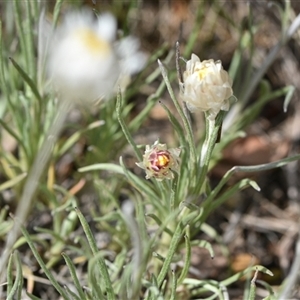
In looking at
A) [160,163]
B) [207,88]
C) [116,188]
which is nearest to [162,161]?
[160,163]

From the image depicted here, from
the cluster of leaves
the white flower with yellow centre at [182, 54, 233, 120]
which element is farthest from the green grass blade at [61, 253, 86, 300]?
the white flower with yellow centre at [182, 54, 233, 120]

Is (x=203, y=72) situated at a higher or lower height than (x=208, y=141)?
higher

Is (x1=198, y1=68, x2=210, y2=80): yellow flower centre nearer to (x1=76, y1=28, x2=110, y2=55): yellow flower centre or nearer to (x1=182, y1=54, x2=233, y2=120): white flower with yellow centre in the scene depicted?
(x1=182, y1=54, x2=233, y2=120): white flower with yellow centre

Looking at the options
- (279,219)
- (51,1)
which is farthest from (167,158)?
(51,1)

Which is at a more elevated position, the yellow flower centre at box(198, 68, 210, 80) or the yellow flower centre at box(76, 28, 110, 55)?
the yellow flower centre at box(76, 28, 110, 55)

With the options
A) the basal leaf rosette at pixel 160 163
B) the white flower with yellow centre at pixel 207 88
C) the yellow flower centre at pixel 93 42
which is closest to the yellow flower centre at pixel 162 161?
the basal leaf rosette at pixel 160 163

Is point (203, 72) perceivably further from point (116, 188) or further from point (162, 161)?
point (116, 188)
